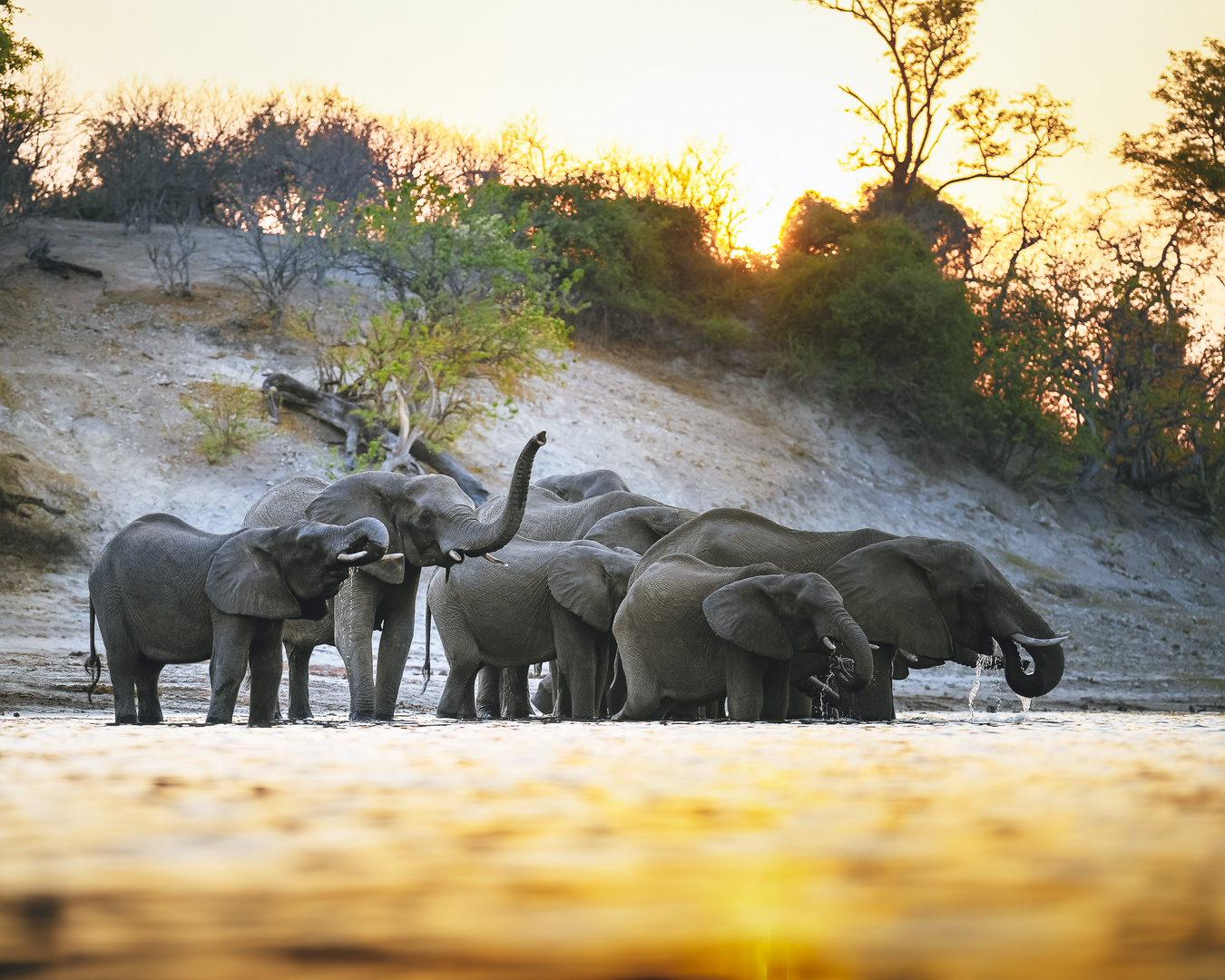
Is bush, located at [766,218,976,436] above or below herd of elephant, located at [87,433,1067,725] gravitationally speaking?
above

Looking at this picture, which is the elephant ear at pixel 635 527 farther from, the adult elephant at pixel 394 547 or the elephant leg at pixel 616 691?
the adult elephant at pixel 394 547

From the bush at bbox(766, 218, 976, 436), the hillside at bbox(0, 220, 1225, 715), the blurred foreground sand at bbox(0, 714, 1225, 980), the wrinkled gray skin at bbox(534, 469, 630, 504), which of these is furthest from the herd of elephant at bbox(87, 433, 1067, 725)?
the bush at bbox(766, 218, 976, 436)

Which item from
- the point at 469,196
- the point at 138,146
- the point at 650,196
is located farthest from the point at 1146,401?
the point at 138,146

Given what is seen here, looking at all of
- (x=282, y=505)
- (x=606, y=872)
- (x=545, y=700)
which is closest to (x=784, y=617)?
(x=282, y=505)

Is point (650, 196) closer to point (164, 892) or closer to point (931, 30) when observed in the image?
point (931, 30)

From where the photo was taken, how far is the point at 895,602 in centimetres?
1102

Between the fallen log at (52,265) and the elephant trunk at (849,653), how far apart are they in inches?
1108

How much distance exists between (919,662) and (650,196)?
32829mm

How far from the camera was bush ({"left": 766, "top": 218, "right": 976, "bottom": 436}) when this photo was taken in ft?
126

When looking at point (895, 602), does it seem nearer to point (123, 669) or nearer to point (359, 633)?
point (359, 633)

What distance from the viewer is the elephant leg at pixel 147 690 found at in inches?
352

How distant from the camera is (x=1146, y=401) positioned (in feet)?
133

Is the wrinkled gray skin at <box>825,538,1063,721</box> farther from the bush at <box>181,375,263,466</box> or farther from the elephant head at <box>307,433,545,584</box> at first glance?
the bush at <box>181,375,263,466</box>

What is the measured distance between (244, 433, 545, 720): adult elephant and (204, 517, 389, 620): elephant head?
1.31m
